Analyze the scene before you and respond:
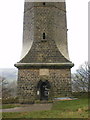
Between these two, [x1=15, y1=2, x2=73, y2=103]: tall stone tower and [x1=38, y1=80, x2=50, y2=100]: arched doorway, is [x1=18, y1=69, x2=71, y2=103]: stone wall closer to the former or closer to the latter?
[x1=15, y1=2, x2=73, y2=103]: tall stone tower

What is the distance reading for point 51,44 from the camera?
1781 centimetres

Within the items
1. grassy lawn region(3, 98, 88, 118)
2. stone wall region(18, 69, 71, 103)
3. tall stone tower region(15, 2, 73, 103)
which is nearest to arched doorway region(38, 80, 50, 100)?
tall stone tower region(15, 2, 73, 103)

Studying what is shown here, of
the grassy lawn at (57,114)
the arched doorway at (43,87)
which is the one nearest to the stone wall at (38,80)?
the arched doorway at (43,87)

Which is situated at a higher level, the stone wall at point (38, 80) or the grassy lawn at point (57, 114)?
the stone wall at point (38, 80)

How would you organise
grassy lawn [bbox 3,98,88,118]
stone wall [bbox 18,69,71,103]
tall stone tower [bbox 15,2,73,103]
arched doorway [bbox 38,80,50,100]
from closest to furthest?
grassy lawn [bbox 3,98,88,118] < stone wall [bbox 18,69,71,103] < tall stone tower [bbox 15,2,73,103] < arched doorway [bbox 38,80,50,100]

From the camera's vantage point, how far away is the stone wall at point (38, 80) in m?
16.5

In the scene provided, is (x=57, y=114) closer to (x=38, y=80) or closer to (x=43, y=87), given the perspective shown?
(x=38, y=80)

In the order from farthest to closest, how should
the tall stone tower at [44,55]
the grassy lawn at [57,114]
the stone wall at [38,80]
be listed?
the tall stone tower at [44,55]
the stone wall at [38,80]
the grassy lawn at [57,114]

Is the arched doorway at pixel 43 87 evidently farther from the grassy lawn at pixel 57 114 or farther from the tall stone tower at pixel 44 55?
the grassy lawn at pixel 57 114

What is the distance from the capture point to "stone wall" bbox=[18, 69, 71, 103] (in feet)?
54.2

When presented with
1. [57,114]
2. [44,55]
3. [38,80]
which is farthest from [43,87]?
[57,114]

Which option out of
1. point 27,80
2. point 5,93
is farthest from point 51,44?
point 5,93

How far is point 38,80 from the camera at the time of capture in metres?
16.8

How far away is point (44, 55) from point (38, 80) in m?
2.50
